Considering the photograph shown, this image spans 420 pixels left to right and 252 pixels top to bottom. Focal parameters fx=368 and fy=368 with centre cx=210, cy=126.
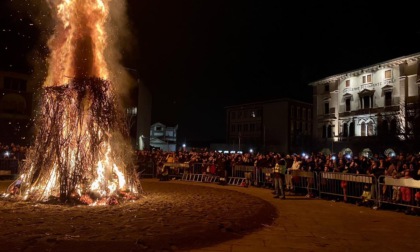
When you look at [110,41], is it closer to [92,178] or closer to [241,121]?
[92,178]

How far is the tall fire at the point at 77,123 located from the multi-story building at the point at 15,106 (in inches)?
1328

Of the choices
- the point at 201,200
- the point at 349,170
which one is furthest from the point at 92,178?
the point at 349,170

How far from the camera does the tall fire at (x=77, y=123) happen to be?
1280 cm

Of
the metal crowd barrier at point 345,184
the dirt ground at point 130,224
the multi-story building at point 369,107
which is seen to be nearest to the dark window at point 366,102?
the multi-story building at point 369,107

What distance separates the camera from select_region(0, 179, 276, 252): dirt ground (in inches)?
281

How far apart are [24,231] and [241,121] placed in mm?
75816

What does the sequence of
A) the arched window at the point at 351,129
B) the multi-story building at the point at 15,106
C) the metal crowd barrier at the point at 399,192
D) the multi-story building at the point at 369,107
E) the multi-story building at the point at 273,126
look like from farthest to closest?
the multi-story building at the point at 273,126
the arched window at the point at 351,129
the multi-story building at the point at 15,106
the multi-story building at the point at 369,107
the metal crowd barrier at the point at 399,192

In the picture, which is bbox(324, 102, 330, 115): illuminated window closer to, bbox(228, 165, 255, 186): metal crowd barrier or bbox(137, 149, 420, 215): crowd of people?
bbox(137, 149, 420, 215): crowd of people

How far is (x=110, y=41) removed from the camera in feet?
47.2

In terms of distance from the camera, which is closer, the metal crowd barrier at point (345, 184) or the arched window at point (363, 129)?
the metal crowd barrier at point (345, 184)

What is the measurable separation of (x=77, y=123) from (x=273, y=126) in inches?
2531

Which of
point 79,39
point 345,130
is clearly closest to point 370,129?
point 345,130

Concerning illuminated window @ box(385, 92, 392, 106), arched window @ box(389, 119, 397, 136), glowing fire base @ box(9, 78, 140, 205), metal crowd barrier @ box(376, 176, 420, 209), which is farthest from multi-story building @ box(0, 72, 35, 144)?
illuminated window @ box(385, 92, 392, 106)

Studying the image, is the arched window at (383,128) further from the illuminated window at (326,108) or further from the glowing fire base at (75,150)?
the glowing fire base at (75,150)
